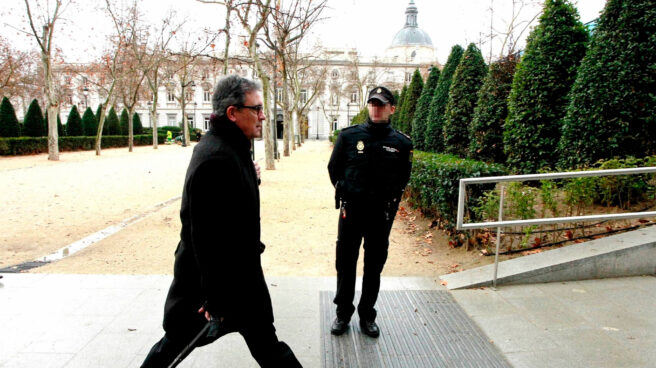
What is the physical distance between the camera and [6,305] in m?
4.10

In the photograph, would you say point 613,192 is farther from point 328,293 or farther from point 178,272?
point 178,272

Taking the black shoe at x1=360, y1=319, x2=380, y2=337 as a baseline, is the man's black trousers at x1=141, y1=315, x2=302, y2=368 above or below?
above

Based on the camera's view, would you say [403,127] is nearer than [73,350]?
No

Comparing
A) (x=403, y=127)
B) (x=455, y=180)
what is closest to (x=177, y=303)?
(x=455, y=180)

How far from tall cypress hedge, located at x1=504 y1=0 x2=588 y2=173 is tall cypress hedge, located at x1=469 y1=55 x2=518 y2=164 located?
1.09 metres

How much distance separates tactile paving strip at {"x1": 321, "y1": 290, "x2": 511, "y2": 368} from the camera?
321cm

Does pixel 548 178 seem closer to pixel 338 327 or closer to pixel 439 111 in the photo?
pixel 338 327

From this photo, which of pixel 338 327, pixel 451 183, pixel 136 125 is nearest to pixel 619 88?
pixel 451 183

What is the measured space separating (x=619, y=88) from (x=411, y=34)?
300 feet

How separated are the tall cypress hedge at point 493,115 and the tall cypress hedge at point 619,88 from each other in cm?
256

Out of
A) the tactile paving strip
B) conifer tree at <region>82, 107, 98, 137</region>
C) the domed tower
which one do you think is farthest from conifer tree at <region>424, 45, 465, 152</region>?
the domed tower

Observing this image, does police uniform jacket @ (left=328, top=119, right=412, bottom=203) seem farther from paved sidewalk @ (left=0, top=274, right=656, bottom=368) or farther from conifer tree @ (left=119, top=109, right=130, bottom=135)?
conifer tree @ (left=119, top=109, right=130, bottom=135)

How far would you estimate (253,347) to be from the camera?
2340 mm

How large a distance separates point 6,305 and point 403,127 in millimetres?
15936
